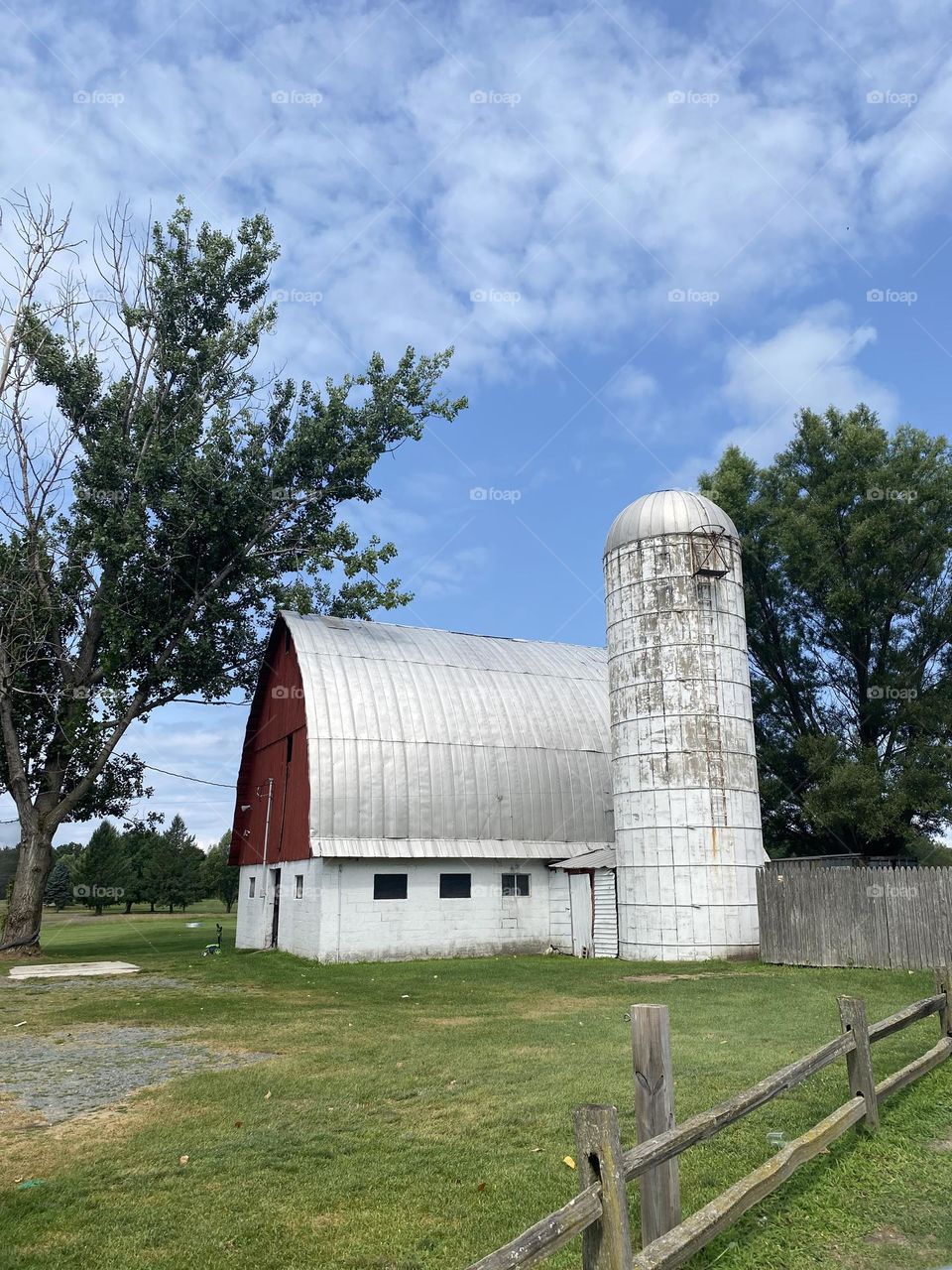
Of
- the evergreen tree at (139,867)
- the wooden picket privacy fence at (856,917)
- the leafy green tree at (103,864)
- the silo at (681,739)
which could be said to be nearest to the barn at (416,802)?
the silo at (681,739)

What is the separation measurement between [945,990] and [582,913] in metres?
17.9

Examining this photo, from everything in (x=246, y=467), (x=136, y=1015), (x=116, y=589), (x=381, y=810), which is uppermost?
(x=246, y=467)

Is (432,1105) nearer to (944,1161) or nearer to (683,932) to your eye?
(944,1161)

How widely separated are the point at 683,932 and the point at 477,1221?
1881cm

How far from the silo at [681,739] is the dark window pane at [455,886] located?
17.5 ft

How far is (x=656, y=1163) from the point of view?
521cm

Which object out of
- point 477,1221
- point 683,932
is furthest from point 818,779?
point 477,1221

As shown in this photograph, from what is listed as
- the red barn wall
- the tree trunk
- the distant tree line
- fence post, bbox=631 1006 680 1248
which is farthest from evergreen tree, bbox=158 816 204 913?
fence post, bbox=631 1006 680 1248

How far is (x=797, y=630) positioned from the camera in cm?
4044

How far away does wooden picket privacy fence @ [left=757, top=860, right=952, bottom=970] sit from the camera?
810 inches

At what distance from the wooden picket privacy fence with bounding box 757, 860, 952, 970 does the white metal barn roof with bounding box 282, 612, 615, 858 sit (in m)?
8.57

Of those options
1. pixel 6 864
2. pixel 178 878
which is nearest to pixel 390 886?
pixel 178 878

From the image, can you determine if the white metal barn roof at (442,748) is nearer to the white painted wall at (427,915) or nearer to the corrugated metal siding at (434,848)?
the corrugated metal siding at (434,848)

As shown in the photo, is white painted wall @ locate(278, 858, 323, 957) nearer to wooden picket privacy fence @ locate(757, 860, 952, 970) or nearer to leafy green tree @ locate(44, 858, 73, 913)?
wooden picket privacy fence @ locate(757, 860, 952, 970)
